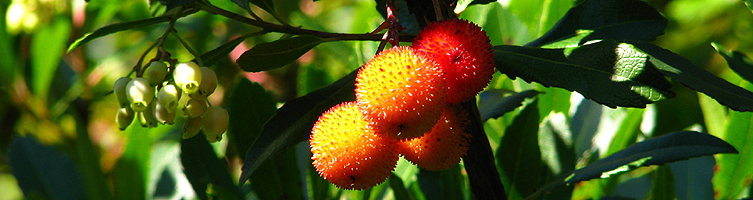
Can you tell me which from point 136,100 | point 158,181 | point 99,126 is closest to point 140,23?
point 136,100

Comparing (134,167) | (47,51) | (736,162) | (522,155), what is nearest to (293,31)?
(522,155)

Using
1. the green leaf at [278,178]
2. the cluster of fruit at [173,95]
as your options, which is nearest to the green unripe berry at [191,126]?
the cluster of fruit at [173,95]

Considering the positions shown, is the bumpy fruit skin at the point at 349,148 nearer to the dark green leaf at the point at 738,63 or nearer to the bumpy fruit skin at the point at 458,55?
the bumpy fruit skin at the point at 458,55

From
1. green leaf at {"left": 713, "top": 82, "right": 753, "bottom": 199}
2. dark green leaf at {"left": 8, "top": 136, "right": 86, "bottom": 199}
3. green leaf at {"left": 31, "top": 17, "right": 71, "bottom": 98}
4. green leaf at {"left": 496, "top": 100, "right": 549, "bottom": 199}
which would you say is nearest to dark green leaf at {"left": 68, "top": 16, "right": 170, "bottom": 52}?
green leaf at {"left": 496, "top": 100, "right": 549, "bottom": 199}

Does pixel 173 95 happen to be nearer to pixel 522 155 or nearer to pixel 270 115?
pixel 270 115

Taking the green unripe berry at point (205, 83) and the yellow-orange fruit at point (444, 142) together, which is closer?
the yellow-orange fruit at point (444, 142)

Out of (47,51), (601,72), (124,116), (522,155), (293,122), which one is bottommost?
(47,51)

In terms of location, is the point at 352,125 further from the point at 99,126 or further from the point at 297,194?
the point at 99,126
